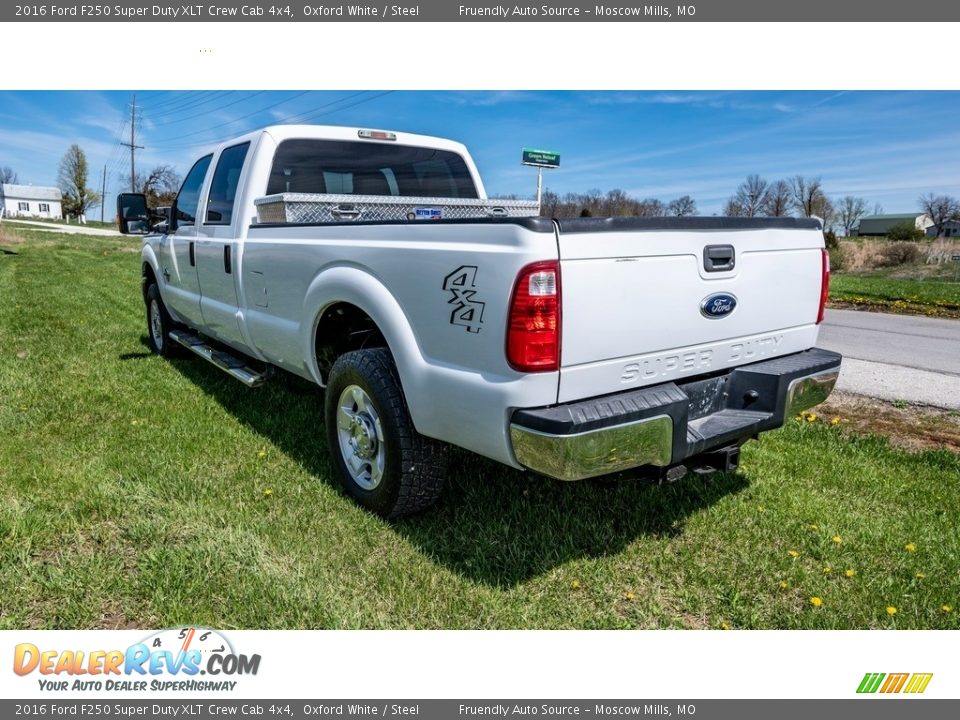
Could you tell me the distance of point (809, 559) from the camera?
122 inches

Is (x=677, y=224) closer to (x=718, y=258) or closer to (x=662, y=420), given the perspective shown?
(x=718, y=258)

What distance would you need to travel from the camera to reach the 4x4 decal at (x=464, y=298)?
259cm

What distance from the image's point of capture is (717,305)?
9.70 feet

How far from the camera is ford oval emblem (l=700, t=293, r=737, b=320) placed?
2906 mm

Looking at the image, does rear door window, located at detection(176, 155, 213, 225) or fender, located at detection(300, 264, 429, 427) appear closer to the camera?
fender, located at detection(300, 264, 429, 427)

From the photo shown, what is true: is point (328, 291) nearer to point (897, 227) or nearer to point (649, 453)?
point (649, 453)

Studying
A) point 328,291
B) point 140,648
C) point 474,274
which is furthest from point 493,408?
point 140,648

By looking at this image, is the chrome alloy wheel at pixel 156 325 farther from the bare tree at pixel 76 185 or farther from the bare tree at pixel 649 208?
the bare tree at pixel 76 185

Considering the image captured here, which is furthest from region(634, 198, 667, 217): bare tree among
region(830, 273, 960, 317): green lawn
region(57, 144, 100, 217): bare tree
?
region(57, 144, 100, 217): bare tree

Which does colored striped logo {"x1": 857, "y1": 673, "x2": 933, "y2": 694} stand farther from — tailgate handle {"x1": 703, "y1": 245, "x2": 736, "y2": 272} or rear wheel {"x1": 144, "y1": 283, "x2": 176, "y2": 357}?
rear wheel {"x1": 144, "y1": 283, "x2": 176, "y2": 357}

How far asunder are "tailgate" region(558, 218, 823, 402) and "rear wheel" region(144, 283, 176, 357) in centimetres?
569

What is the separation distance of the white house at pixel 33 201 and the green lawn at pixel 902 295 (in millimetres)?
116568

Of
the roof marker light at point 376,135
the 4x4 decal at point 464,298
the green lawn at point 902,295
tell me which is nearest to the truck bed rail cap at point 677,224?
the 4x4 decal at point 464,298

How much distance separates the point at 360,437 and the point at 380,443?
177mm
